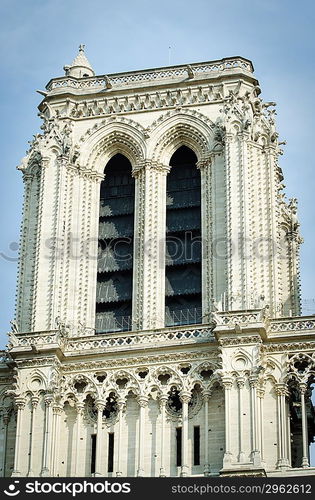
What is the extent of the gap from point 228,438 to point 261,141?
10419 mm

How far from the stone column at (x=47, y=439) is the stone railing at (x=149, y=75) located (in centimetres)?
1155

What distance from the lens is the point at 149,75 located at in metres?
60.5

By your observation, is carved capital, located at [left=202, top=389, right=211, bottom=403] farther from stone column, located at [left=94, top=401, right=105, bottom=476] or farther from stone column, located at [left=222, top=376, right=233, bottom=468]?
stone column, located at [left=94, top=401, right=105, bottom=476]

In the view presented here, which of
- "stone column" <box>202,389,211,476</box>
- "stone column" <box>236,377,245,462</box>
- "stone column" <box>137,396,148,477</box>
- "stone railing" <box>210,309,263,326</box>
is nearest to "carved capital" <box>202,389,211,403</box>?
"stone column" <box>202,389,211,476</box>

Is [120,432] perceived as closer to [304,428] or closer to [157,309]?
[157,309]

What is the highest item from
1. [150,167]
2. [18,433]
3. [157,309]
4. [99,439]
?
[150,167]

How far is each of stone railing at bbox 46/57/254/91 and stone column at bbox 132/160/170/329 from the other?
3212 mm

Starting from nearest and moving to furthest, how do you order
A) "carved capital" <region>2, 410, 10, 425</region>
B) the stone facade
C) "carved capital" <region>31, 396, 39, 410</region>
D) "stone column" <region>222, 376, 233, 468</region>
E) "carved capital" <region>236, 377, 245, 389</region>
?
"stone column" <region>222, 376, 233, 468</region> → "carved capital" <region>236, 377, 245, 389</region> → the stone facade → "carved capital" <region>31, 396, 39, 410</region> → "carved capital" <region>2, 410, 10, 425</region>

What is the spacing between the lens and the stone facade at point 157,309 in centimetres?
5312

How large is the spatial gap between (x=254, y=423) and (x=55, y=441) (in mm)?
5769

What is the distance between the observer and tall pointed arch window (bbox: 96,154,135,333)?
57375 mm

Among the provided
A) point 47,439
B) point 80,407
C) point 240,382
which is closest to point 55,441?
point 47,439

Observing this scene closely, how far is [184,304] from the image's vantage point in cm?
5697
